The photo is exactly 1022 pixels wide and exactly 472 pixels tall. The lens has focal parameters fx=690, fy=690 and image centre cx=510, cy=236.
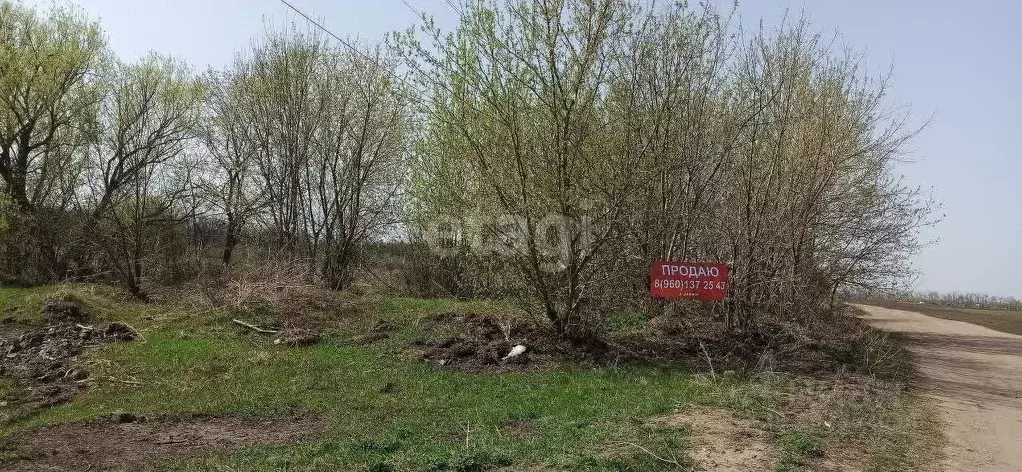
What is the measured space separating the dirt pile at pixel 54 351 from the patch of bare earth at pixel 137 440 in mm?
1846

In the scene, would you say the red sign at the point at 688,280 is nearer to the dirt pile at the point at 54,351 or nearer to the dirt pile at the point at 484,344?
the dirt pile at the point at 484,344

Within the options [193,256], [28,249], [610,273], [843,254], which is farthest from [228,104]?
[843,254]

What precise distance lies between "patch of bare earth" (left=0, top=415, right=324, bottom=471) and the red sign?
6.12m

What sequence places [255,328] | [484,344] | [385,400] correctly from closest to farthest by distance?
[385,400] < [484,344] < [255,328]

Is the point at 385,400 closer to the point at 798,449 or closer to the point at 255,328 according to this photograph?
the point at 798,449

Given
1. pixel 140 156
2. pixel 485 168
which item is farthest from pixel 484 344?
pixel 140 156

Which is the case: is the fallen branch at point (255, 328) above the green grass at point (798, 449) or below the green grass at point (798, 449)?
above

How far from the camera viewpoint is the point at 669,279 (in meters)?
11.6

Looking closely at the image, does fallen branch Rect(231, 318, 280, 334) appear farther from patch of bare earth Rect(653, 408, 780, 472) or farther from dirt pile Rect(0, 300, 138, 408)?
patch of bare earth Rect(653, 408, 780, 472)

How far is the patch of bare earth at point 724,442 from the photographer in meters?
5.64

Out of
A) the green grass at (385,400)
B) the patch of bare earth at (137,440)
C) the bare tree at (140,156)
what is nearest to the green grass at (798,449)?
the green grass at (385,400)

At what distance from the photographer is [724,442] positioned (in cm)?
621

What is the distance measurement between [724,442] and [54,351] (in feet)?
34.6

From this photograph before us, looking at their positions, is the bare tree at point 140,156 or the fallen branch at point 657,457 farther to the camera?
the bare tree at point 140,156
